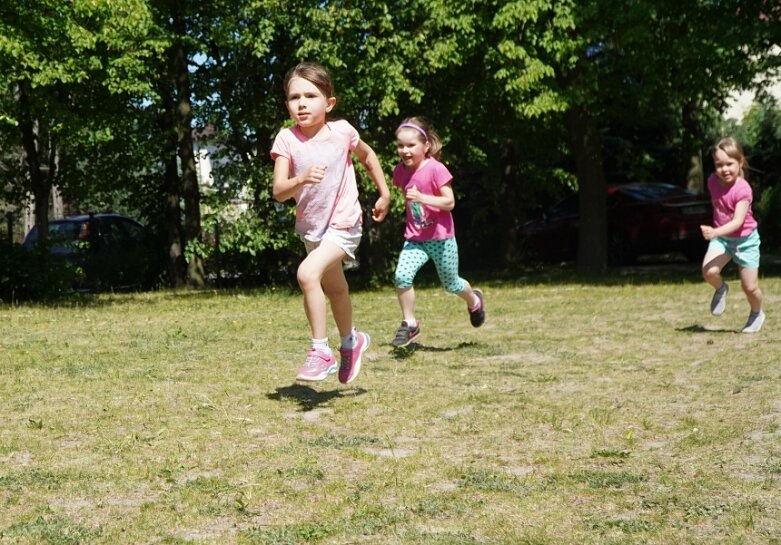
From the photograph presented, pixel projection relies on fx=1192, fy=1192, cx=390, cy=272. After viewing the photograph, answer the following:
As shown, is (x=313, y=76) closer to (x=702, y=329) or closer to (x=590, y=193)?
(x=702, y=329)

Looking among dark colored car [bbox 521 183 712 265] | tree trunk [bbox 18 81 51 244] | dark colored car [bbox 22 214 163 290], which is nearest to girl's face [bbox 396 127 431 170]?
tree trunk [bbox 18 81 51 244]

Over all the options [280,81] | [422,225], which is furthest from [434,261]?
[280,81]

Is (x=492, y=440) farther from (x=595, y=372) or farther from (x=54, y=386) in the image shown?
(x=54, y=386)

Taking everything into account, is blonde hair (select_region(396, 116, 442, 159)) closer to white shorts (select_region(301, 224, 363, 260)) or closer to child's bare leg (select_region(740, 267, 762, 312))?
white shorts (select_region(301, 224, 363, 260))

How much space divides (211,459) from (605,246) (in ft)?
58.6

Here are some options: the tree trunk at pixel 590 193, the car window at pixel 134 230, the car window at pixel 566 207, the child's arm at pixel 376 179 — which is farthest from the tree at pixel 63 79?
the child's arm at pixel 376 179

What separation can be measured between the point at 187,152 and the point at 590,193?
772 cm

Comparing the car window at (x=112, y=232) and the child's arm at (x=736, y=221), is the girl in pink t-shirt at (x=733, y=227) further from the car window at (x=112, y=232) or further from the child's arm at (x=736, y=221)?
the car window at (x=112, y=232)

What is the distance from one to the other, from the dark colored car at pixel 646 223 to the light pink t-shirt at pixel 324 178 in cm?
1694

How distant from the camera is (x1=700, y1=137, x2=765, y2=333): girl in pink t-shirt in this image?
10.5m

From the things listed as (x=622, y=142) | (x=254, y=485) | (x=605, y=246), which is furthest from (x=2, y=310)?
(x=622, y=142)

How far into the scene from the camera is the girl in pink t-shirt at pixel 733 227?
10523mm

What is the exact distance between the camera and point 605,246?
22.8 m

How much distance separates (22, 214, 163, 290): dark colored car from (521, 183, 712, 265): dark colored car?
348 inches
